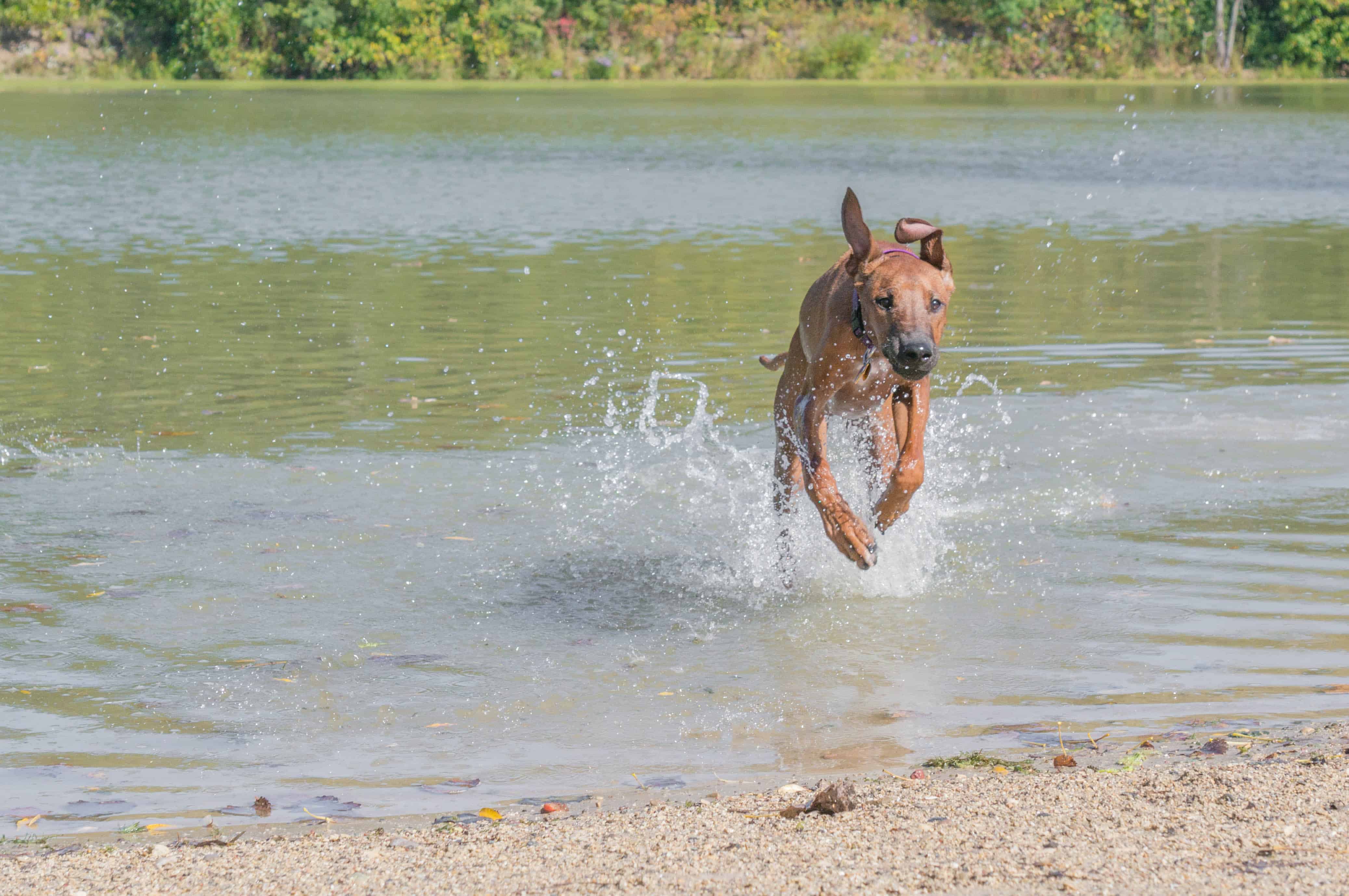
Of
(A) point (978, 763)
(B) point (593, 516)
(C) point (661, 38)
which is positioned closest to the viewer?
(A) point (978, 763)

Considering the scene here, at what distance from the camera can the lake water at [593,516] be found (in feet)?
16.4

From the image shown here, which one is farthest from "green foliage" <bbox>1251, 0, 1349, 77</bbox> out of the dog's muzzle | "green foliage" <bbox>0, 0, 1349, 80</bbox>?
the dog's muzzle

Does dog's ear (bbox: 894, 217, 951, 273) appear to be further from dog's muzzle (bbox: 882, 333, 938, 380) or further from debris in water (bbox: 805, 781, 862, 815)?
debris in water (bbox: 805, 781, 862, 815)

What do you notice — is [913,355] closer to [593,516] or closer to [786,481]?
[786,481]

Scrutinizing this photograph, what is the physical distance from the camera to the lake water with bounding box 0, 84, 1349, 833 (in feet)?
16.4

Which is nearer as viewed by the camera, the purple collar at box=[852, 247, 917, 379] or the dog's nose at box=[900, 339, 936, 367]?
the dog's nose at box=[900, 339, 936, 367]

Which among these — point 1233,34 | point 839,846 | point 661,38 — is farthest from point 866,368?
point 1233,34

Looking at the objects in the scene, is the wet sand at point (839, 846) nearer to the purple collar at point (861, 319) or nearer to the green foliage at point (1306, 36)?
the purple collar at point (861, 319)

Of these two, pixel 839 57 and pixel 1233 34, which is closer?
pixel 1233 34

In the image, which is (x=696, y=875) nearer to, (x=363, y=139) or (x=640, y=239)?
(x=640, y=239)

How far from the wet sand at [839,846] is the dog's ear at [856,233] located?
7.34ft

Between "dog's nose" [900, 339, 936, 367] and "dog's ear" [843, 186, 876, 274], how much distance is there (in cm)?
49

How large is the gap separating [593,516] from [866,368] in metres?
1.91

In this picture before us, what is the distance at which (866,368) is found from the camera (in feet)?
20.2
